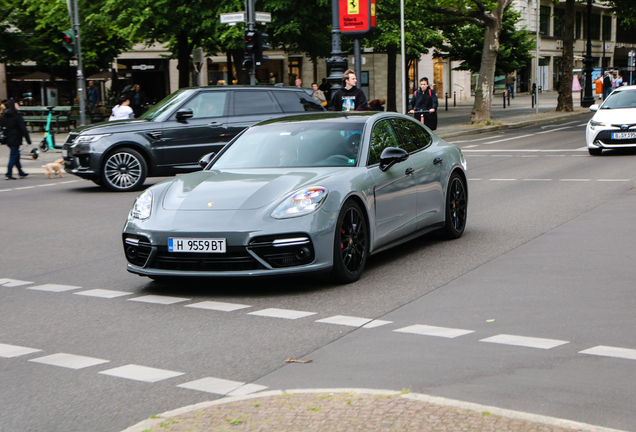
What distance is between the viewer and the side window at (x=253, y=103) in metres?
16.3

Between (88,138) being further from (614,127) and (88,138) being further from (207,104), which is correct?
(614,127)

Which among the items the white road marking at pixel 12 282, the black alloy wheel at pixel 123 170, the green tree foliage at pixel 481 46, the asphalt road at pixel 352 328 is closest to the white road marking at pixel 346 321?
the asphalt road at pixel 352 328

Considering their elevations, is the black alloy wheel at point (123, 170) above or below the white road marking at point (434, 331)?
above

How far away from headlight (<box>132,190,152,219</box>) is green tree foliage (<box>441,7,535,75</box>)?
44.5m

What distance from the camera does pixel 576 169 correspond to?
56.1 ft

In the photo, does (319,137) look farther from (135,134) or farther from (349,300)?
(135,134)

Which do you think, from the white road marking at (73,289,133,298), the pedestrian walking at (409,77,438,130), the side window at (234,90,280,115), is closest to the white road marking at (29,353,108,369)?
the white road marking at (73,289,133,298)

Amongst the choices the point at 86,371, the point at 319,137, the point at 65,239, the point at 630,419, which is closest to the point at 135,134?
the point at 65,239

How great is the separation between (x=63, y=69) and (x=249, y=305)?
145ft

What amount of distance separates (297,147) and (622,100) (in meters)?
14.8

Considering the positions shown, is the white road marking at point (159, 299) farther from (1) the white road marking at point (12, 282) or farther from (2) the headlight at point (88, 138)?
(2) the headlight at point (88, 138)

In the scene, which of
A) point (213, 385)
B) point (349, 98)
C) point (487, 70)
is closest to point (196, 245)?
point (213, 385)

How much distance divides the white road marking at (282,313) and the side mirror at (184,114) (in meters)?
9.54

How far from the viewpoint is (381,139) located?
26.8ft
